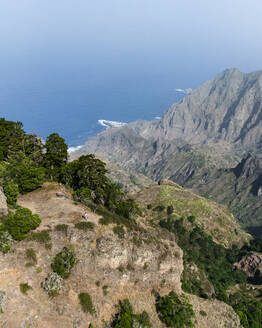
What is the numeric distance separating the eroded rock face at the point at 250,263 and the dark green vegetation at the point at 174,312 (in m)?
122

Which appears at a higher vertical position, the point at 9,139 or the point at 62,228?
the point at 9,139

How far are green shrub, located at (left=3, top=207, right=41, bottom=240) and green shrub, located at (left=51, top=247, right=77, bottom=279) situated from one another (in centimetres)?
813

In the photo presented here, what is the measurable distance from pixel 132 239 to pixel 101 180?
29.5 meters

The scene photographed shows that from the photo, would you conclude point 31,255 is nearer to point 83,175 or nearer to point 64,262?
point 64,262

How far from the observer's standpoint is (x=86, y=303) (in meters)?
47.7

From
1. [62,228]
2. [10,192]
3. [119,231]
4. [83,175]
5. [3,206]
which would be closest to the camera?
[3,206]

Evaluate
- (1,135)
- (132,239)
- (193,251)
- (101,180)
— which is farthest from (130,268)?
(193,251)

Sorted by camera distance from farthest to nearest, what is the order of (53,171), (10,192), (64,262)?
(53,171) < (10,192) < (64,262)

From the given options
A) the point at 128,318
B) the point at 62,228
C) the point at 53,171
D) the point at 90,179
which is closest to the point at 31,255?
the point at 62,228

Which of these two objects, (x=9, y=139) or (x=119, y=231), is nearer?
(x=119, y=231)

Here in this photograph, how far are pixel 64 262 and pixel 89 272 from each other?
21.6 feet

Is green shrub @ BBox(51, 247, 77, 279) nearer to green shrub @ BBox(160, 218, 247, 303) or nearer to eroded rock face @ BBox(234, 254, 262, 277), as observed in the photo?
green shrub @ BBox(160, 218, 247, 303)

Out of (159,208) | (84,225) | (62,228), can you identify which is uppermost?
(159,208)

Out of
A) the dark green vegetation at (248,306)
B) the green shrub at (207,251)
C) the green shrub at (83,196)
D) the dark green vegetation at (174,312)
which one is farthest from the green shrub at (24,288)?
the green shrub at (207,251)
